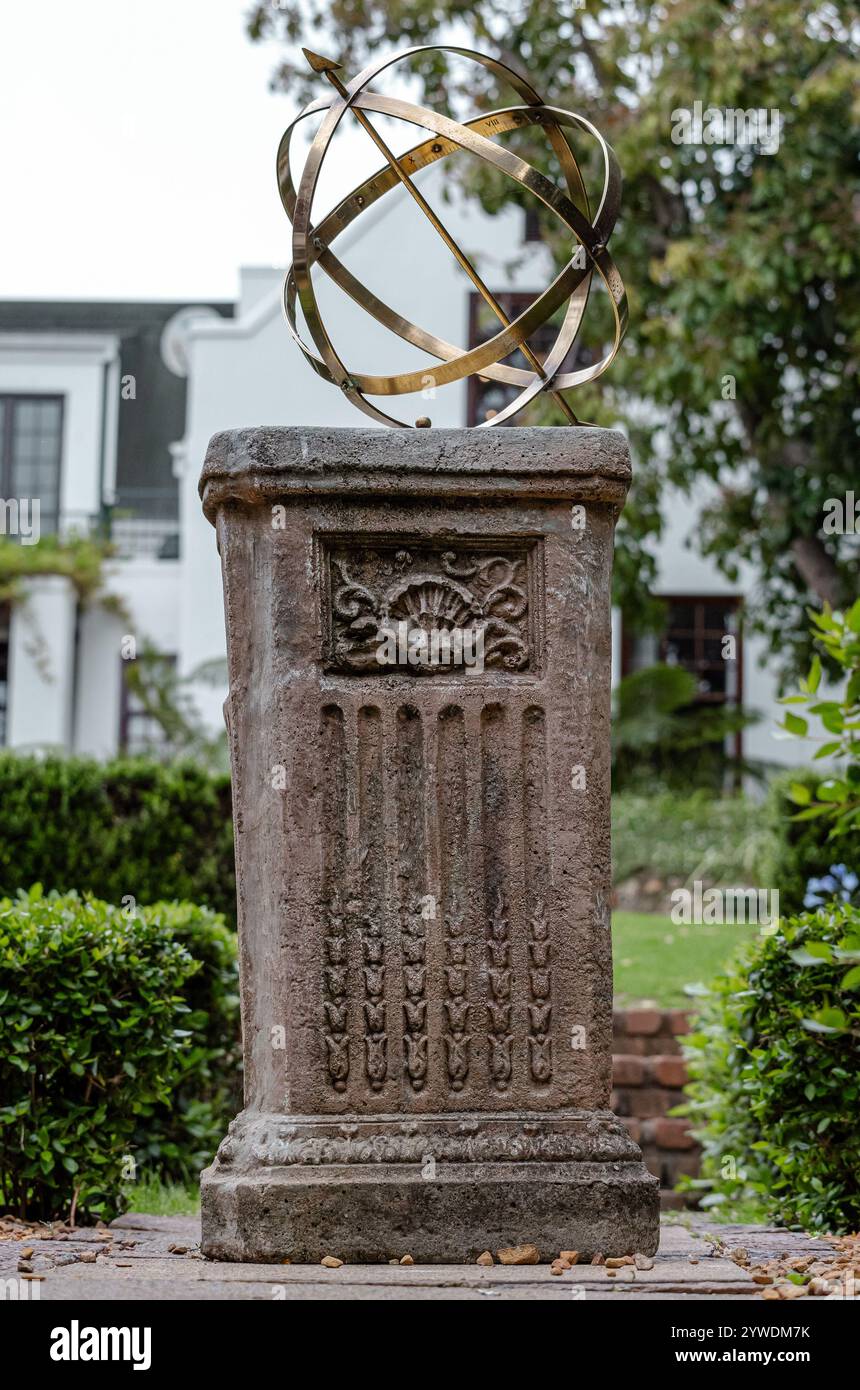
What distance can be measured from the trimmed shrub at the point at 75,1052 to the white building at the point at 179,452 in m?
9.99

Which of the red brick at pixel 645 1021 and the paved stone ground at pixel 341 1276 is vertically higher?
the red brick at pixel 645 1021

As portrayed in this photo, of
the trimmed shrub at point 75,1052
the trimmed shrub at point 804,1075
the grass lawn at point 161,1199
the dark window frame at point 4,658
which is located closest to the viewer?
the trimmed shrub at point 804,1075

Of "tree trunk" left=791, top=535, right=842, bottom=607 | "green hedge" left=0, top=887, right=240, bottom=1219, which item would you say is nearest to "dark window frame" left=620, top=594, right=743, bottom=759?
"tree trunk" left=791, top=535, right=842, bottom=607

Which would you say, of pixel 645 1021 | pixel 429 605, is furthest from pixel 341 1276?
pixel 645 1021

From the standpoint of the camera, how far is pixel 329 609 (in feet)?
11.8

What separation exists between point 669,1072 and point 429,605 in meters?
4.27

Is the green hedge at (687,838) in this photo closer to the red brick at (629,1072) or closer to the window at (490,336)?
the window at (490,336)

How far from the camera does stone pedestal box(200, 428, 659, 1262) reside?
3422 mm

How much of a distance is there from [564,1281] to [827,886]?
12.6ft

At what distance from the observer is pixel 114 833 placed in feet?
27.6

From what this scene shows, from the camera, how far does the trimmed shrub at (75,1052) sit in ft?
14.2

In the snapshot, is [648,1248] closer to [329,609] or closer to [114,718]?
[329,609]

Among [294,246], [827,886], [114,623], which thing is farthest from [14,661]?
[294,246]

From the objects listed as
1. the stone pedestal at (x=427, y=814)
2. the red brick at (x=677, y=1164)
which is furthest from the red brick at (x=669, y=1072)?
the stone pedestal at (x=427, y=814)
